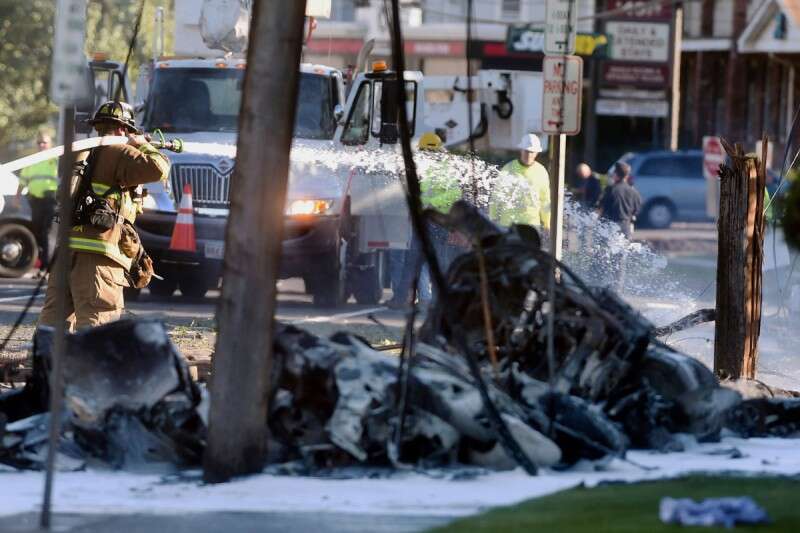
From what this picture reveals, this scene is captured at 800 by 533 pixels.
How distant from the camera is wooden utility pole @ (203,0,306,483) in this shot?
7.55 meters

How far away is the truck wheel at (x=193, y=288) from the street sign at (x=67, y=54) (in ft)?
37.5

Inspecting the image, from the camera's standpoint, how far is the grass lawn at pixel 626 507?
21.3ft

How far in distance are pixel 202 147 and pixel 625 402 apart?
908 centimetres

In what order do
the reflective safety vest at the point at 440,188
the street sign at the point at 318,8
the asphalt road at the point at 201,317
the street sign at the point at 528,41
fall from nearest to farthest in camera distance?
the asphalt road at the point at 201,317 → the reflective safety vest at the point at 440,188 → the street sign at the point at 318,8 → the street sign at the point at 528,41

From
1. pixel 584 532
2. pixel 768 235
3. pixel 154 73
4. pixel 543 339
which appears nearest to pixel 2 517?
pixel 584 532

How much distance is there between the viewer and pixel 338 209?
1709 centimetres

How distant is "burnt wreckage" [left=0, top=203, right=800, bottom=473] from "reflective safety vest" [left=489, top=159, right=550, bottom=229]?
295 inches

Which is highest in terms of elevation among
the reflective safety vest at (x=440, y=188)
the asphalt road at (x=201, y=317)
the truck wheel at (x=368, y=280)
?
the reflective safety vest at (x=440, y=188)

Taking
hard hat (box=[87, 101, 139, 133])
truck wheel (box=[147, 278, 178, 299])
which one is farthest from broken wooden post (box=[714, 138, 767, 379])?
truck wheel (box=[147, 278, 178, 299])

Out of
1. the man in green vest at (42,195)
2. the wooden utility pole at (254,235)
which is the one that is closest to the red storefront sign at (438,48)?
the man in green vest at (42,195)

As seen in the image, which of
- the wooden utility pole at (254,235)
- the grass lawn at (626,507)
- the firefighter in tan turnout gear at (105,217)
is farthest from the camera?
the firefighter in tan turnout gear at (105,217)

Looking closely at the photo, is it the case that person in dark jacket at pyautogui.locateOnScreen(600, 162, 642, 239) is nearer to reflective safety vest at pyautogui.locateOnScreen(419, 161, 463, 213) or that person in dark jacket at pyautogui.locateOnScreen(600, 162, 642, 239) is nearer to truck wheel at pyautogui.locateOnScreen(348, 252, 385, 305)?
truck wheel at pyautogui.locateOnScreen(348, 252, 385, 305)

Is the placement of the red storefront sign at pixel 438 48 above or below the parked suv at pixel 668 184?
above

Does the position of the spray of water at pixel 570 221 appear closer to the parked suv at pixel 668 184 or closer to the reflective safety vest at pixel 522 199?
the reflective safety vest at pixel 522 199
